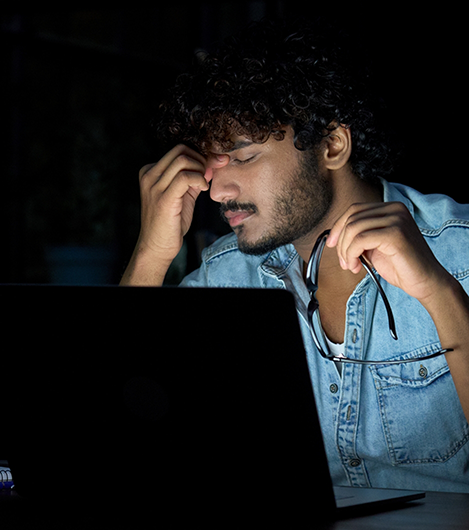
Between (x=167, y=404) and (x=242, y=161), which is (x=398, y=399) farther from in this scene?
(x=167, y=404)

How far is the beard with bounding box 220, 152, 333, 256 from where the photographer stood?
1.61 meters

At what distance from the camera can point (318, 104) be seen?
1.69 meters

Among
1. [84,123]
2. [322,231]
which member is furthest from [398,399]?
[84,123]

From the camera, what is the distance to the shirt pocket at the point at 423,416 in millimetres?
1361

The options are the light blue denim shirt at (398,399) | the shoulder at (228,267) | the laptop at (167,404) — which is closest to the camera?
the laptop at (167,404)

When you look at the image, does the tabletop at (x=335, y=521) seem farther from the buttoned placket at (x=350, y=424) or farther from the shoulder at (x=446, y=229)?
the shoulder at (x=446, y=229)

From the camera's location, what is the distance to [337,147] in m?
1.75

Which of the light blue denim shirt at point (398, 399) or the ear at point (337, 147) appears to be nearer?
the light blue denim shirt at point (398, 399)

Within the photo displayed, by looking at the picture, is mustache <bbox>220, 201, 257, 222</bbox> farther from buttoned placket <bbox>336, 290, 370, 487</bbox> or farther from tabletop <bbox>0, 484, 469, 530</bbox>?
tabletop <bbox>0, 484, 469, 530</bbox>

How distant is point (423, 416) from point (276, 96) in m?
0.83

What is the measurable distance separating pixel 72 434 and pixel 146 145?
112 inches

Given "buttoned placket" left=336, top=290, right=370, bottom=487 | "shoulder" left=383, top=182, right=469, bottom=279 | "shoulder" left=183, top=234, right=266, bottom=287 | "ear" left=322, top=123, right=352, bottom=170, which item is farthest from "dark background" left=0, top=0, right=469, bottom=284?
"buttoned placket" left=336, top=290, right=370, bottom=487

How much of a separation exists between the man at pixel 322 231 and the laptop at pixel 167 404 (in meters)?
0.48

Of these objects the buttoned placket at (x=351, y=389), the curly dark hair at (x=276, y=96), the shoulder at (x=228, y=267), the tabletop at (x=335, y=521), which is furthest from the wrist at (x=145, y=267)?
the tabletop at (x=335, y=521)
